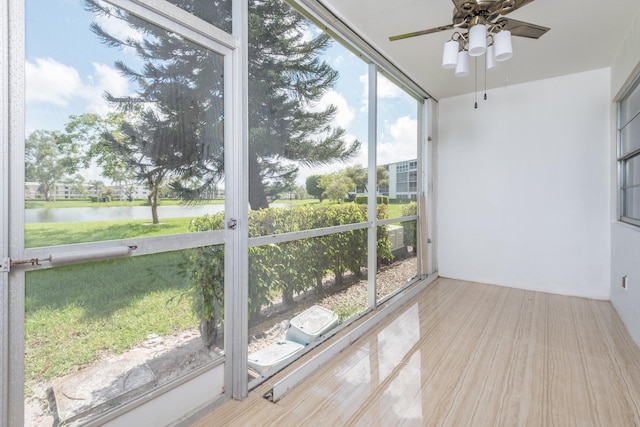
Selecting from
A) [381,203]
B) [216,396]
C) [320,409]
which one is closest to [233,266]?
[216,396]

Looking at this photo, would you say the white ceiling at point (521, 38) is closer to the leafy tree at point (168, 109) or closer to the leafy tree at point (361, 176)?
the leafy tree at point (361, 176)

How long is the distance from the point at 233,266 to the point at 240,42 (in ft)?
4.16

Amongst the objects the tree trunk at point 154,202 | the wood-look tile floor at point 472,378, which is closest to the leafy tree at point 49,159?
the tree trunk at point 154,202

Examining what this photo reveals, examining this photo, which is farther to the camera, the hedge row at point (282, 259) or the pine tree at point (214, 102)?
the hedge row at point (282, 259)

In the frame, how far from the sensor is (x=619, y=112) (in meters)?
3.42

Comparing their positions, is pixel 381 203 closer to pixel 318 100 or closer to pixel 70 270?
pixel 318 100

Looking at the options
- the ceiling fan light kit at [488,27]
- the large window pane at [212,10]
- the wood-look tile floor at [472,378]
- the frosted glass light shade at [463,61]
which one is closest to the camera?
the large window pane at [212,10]

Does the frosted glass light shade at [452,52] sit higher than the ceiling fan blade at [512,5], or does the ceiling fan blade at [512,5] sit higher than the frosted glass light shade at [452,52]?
the ceiling fan blade at [512,5]

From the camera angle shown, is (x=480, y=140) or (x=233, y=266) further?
(x=480, y=140)

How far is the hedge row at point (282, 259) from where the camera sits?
168cm

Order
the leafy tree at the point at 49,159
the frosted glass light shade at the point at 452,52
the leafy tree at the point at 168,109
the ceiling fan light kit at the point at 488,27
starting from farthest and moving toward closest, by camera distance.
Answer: the frosted glass light shade at the point at 452,52
the ceiling fan light kit at the point at 488,27
the leafy tree at the point at 168,109
the leafy tree at the point at 49,159

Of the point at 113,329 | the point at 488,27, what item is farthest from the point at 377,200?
the point at 113,329

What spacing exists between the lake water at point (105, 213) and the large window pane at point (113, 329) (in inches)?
7.3

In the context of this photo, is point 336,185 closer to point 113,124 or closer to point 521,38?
point 113,124
